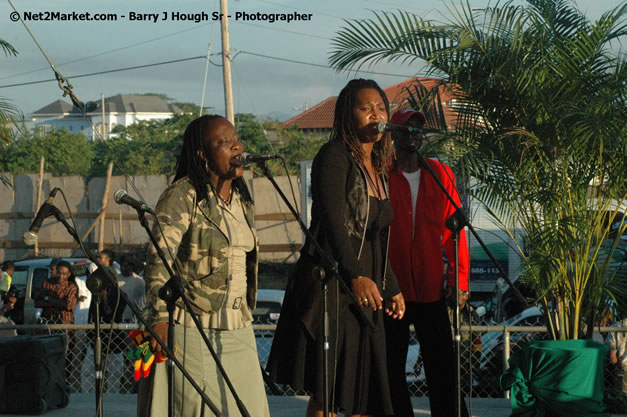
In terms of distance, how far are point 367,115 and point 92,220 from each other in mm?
20020

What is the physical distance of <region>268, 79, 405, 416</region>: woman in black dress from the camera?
4258 mm

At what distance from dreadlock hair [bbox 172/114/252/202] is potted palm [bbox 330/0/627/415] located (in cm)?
210

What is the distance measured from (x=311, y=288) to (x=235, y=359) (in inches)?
19.7

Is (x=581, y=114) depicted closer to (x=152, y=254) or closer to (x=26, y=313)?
(x=152, y=254)

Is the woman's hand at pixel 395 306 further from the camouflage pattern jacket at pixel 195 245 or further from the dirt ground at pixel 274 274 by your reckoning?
the dirt ground at pixel 274 274

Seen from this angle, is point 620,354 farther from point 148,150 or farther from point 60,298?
point 148,150

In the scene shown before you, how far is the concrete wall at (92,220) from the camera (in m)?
22.2

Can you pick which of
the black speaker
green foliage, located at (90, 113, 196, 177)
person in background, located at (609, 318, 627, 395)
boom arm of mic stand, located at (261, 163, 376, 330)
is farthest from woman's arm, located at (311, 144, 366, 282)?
green foliage, located at (90, 113, 196, 177)

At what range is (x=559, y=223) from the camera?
5.76 metres

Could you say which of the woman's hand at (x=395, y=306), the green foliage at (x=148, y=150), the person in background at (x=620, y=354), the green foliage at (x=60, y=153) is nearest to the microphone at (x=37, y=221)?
the woman's hand at (x=395, y=306)

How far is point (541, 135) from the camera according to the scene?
Result: 5914 millimetres

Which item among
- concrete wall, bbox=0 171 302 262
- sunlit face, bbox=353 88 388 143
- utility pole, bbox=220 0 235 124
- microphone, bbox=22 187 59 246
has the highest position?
utility pole, bbox=220 0 235 124

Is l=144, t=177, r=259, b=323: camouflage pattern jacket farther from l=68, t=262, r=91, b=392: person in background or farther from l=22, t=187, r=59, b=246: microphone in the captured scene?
l=68, t=262, r=91, b=392: person in background

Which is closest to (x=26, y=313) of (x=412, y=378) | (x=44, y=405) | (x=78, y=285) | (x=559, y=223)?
(x=78, y=285)
